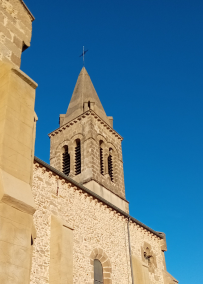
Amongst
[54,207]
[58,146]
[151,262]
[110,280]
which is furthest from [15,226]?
[58,146]

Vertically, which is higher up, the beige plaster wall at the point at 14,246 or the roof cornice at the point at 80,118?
the roof cornice at the point at 80,118

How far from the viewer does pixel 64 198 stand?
39.7 feet

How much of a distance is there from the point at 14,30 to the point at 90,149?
59.0 ft

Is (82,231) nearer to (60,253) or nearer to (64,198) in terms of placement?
(64,198)

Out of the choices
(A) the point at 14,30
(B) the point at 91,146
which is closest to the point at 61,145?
(B) the point at 91,146

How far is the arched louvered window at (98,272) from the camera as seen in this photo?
12.1 meters

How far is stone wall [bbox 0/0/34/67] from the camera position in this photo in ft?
14.9

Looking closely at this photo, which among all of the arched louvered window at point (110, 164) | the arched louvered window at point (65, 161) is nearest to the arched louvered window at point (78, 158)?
the arched louvered window at point (65, 161)

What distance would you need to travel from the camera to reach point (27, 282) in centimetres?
327

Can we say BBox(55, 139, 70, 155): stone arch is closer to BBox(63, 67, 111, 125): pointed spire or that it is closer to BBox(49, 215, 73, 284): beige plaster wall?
BBox(63, 67, 111, 125): pointed spire

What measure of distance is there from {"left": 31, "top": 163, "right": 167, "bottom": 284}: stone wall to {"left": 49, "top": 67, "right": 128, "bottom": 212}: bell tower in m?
6.64

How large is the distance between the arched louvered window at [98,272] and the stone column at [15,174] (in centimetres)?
918

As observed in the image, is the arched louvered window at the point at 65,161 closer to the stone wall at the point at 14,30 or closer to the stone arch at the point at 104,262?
the stone arch at the point at 104,262

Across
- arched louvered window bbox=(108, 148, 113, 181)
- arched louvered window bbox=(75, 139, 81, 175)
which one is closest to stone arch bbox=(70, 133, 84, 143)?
arched louvered window bbox=(75, 139, 81, 175)
